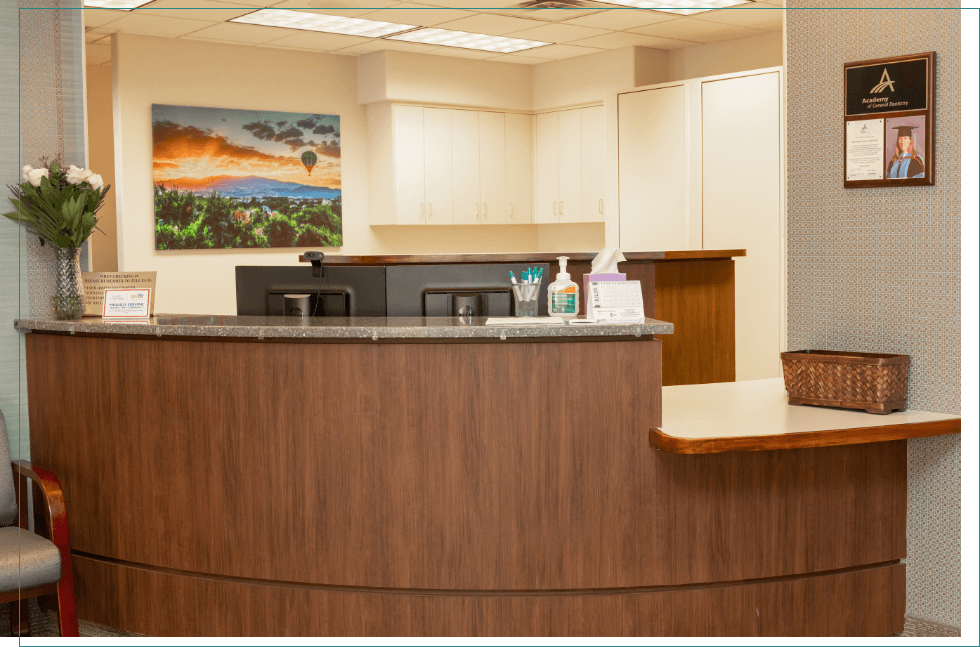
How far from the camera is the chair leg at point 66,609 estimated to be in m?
2.98

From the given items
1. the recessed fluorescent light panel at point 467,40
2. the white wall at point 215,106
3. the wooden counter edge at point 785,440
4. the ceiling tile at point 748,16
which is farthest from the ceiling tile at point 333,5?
the wooden counter edge at point 785,440

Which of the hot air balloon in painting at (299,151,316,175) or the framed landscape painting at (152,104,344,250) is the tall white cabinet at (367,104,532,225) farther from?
the hot air balloon in painting at (299,151,316,175)

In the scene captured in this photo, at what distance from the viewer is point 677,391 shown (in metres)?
3.46

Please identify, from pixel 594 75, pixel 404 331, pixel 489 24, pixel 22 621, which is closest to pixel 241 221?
pixel 489 24

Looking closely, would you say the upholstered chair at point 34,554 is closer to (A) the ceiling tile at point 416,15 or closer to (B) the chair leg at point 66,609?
(B) the chair leg at point 66,609

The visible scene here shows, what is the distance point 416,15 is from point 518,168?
90.8 inches

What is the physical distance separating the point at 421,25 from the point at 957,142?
4.28 meters

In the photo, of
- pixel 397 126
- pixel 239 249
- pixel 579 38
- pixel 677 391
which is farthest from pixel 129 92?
pixel 677 391

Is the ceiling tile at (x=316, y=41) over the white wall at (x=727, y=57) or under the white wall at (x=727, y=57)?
over

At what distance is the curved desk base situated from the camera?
282 centimetres

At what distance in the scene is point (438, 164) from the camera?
7.75 metres

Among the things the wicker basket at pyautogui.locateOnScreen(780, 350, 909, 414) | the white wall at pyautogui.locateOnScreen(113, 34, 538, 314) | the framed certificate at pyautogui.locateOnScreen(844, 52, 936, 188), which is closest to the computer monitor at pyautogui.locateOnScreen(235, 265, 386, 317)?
the wicker basket at pyautogui.locateOnScreen(780, 350, 909, 414)

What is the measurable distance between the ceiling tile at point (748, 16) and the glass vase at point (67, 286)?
4.54 metres

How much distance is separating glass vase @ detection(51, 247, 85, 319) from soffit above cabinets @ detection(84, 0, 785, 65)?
2867 millimetres
